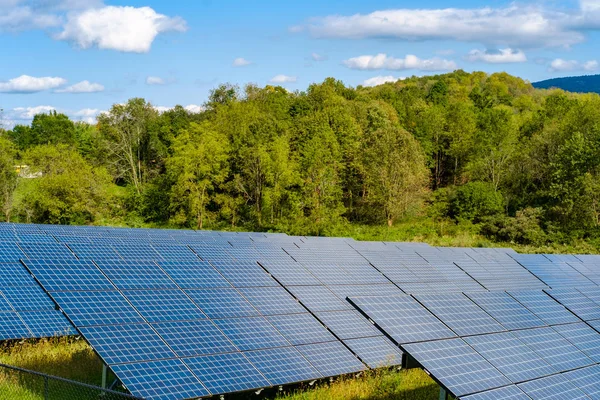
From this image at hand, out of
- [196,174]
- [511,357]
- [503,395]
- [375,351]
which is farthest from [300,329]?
[196,174]

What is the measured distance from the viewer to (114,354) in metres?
12.7

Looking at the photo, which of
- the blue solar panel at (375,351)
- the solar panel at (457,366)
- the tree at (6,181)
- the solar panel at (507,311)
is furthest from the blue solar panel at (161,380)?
the tree at (6,181)

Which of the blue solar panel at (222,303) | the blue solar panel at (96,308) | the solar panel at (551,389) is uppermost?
the blue solar panel at (96,308)

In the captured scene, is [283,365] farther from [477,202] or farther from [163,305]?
[477,202]

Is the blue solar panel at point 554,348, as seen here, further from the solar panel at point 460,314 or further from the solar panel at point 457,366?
the solar panel at point 457,366

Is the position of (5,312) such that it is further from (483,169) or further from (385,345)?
(483,169)

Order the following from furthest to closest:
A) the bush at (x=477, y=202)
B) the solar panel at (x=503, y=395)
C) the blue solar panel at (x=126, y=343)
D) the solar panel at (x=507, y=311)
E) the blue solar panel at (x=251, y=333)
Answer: the bush at (x=477, y=202) < the blue solar panel at (x=251, y=333) < the solar panel at (x=507, y=311) < the blue solar panel at (x=126, y=343) < the solar panel at (x=503, y=395)

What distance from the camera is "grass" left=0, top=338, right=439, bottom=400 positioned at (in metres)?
14.4

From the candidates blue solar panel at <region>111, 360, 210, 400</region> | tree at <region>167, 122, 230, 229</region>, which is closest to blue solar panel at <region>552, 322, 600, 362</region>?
blue solar panel at <region>111, 360, 210, 400</region>

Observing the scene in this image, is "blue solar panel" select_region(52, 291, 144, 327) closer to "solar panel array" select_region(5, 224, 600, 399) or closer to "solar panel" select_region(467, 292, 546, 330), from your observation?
"solar panel array" select_region(5, 224, 600, 399)

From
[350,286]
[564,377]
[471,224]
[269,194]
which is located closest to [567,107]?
[471,224]

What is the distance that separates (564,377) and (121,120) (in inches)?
3052

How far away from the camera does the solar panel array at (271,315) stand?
12586 millimetres

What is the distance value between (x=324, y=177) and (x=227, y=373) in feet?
153
